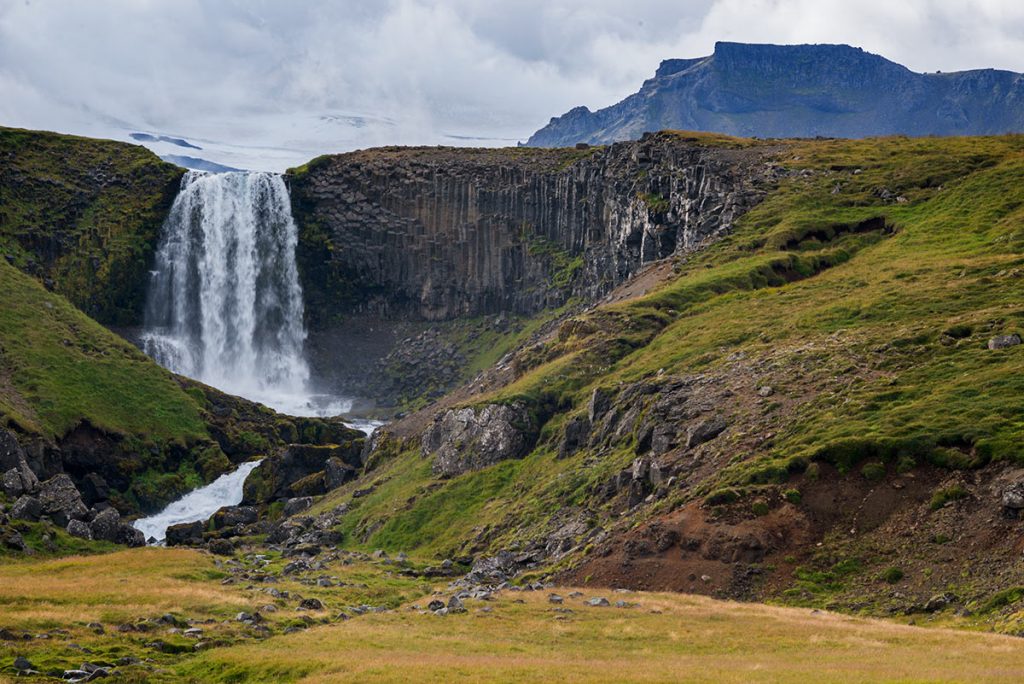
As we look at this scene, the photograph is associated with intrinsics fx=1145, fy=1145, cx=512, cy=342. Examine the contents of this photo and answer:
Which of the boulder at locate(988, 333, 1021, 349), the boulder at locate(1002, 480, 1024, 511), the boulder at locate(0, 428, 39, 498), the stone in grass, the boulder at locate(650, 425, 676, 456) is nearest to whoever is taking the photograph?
the boulder at locate(1002, 480, 1024, 511)

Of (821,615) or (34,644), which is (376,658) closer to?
(34,644)

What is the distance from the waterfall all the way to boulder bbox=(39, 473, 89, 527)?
63.7 meters

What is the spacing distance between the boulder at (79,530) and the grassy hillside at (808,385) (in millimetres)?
16291

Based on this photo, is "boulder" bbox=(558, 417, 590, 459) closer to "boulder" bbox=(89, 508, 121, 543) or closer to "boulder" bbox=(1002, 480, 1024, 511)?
"boulder" bbox=(89, 508, 121, 543)

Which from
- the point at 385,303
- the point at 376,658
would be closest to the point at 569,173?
the point at 385,303

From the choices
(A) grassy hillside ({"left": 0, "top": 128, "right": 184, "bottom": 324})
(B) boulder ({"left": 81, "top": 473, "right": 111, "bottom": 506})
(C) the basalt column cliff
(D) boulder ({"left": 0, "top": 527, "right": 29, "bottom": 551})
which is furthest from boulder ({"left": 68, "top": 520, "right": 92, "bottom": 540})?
(A) grassy hillside ({"left": 0, "top": 128, "right": 184, "bottom": 324})

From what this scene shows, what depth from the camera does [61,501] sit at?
230 ft

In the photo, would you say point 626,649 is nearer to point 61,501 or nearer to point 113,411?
point 61,501

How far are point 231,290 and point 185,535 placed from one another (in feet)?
240

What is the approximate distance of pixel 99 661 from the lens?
34.3 metres

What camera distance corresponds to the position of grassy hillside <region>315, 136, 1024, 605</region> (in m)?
48.0

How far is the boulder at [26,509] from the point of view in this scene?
64562mm

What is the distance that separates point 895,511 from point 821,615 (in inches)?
333

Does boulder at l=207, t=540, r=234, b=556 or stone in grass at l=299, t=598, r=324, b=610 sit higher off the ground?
stone in grass at l=299, t=598, r=324, b=610
